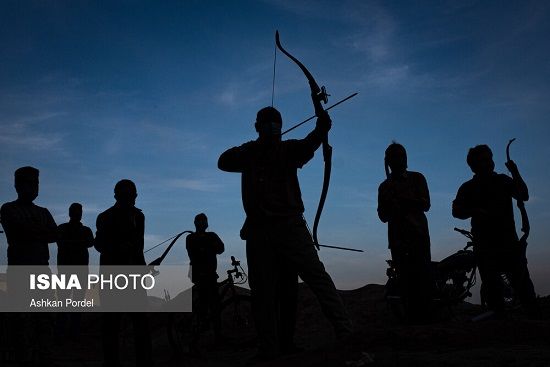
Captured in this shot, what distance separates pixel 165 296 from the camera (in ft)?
26.9

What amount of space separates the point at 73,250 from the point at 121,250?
166 inches

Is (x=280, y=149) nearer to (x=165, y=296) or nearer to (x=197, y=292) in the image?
(x=197, y=292)

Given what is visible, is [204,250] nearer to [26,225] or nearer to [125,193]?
[125,193]

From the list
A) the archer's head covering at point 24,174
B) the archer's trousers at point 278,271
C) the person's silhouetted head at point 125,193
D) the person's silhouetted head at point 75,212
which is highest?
the person's silhouetted head at point 75,212

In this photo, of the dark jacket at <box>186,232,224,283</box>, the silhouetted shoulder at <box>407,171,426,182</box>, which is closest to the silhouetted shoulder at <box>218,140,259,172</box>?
the silhouetted shoulder at <box>407,171,426,182</box>

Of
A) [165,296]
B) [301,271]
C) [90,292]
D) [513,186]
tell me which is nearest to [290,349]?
[301,271]

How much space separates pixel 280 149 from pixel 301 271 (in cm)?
106

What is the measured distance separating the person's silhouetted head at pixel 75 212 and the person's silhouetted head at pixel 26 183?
3.55m

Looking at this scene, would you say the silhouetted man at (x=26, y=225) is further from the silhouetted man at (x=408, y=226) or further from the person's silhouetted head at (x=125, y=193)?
the silhouetted man at (x=408, y=226)

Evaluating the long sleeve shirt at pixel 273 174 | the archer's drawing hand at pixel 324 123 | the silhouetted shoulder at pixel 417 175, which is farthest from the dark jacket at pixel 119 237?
the silhouetted shoulder at pixel 417 175

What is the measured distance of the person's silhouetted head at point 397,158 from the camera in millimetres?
5523

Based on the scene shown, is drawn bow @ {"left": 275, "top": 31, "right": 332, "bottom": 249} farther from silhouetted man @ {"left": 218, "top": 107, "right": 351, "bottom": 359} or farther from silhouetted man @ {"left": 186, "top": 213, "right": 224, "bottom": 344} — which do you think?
silhouetted man @ {"left": 186, "top": 213, "right": 224, "bottom": 344}

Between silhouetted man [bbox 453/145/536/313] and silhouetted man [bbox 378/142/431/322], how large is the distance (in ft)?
1.24

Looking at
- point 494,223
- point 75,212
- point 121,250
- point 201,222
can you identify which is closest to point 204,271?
point 201,222
